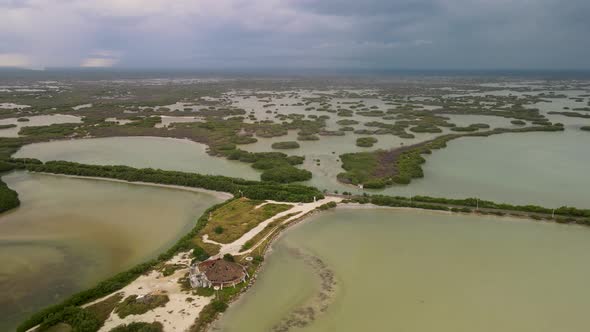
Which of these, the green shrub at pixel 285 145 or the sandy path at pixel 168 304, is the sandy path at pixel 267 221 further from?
the green shrub at pixel 285 145

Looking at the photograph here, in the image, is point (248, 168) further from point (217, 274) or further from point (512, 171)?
point (512, 171)

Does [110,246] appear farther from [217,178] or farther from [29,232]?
[217,178]

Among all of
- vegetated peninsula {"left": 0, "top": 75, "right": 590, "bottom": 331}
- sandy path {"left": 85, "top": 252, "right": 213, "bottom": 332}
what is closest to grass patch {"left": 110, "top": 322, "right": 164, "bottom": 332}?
vegetated peninsula {"left": 0, "top": 75, "right": 590, "bottom": 331}

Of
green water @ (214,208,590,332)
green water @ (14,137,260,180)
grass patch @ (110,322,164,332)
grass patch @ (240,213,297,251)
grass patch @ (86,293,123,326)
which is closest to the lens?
grass patch @ (110,322,164,332)

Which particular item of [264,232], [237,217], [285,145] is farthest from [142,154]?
[264,232]

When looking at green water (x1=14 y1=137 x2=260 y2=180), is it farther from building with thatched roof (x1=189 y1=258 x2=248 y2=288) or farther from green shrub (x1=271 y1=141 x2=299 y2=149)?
building with thatched roof (x1=189 y1=258 x2=248 y2=288)
